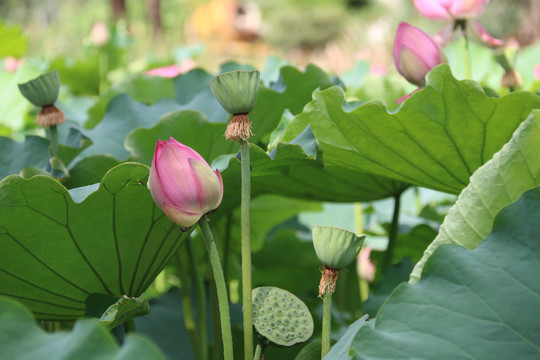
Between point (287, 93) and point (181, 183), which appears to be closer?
point (181, 183)

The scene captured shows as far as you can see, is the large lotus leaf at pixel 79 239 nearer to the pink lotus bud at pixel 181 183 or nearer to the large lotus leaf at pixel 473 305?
the pink lotus bud at pixel 181 183

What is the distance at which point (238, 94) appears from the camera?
53 centimetres

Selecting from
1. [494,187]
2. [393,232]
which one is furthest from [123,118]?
[494,187]

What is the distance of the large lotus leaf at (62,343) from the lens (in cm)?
36

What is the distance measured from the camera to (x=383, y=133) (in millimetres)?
752

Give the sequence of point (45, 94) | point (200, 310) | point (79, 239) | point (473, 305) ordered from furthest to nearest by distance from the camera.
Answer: point (200, 310) → point (45, 94) → point (79, 239) → point (473, 305)

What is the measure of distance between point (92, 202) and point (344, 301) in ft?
2.50

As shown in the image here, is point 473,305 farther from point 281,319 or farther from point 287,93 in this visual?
point 287,93

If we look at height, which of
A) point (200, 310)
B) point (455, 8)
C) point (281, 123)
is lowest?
point (200, 310)

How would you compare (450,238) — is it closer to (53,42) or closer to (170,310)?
(170,310)

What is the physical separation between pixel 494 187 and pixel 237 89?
253 millimetres

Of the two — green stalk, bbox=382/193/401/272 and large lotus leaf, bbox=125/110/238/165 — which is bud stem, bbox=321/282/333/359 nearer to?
large lotus leaf, bbox=125/110/238/165

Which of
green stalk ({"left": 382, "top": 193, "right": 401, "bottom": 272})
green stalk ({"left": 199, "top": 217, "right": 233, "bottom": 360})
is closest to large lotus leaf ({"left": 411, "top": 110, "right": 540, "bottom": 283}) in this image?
green stalk ({"left": 199, "top": 217, "right": 233, "bottom": 360})

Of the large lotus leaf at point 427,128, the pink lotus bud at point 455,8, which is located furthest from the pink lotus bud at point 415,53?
the pink lotus bud at point 455,8
